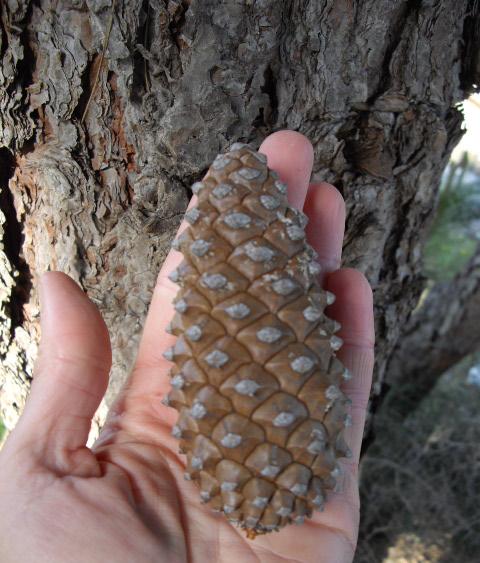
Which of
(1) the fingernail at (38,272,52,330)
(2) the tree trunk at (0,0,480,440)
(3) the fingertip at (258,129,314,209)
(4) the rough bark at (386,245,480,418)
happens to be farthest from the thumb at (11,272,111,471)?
(4) the rough bark at (386,245,480,418)

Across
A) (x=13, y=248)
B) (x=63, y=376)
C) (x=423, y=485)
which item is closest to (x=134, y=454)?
(x=63, y=376)

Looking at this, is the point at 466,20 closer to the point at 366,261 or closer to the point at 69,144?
the point at 366,261

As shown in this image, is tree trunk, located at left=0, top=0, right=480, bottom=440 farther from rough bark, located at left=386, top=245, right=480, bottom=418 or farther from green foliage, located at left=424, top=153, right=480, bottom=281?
green foliage, located at left=424, top=153, right=480, bottom=281

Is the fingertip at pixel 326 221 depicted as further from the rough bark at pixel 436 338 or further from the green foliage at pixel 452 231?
the green foliage at pixel 452 231

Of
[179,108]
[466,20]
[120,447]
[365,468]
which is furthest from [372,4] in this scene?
[365,468]

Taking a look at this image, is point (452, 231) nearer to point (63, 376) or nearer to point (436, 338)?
point (436, 338)

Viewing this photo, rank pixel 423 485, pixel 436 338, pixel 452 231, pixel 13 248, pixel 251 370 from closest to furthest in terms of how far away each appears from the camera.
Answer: pixel 251 370 → pixel 13 248 → pixel 423 485 → pixel 436 338 → pixel 452 231
